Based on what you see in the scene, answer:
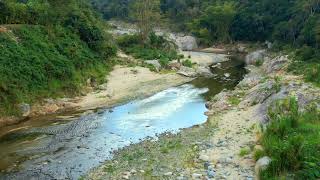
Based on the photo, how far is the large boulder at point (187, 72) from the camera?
55994 millimetres

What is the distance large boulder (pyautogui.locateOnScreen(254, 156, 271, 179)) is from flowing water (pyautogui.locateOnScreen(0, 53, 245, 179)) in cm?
923

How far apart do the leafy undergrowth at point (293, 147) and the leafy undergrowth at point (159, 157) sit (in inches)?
167

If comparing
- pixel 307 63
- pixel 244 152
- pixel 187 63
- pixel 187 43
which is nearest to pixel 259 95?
pixel 244 152

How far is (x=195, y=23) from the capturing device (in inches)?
3895

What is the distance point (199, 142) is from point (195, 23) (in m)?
73.9

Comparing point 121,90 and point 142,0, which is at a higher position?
point 142,0

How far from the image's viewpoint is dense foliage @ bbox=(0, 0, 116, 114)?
37631 millimetres

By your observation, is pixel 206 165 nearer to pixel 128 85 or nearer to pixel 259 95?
pixel 259 95

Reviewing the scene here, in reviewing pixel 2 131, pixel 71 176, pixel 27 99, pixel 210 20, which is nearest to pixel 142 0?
pixel 210 20

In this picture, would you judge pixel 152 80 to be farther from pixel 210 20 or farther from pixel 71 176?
pixel 210 20

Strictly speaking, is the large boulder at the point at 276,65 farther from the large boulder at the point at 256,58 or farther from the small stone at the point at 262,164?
the small stone at the point at 262,164

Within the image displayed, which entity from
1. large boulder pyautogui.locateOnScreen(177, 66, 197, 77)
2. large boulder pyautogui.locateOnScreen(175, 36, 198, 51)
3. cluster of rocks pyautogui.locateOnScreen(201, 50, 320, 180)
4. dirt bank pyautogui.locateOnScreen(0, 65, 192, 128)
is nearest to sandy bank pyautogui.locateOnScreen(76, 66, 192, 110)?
dirt bank pyautogui.locateOnScreen(0, 65, 192, 128)

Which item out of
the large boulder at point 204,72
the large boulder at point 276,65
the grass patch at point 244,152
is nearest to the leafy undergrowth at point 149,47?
the large boulder at point 204,72

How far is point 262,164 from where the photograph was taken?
20109mm
